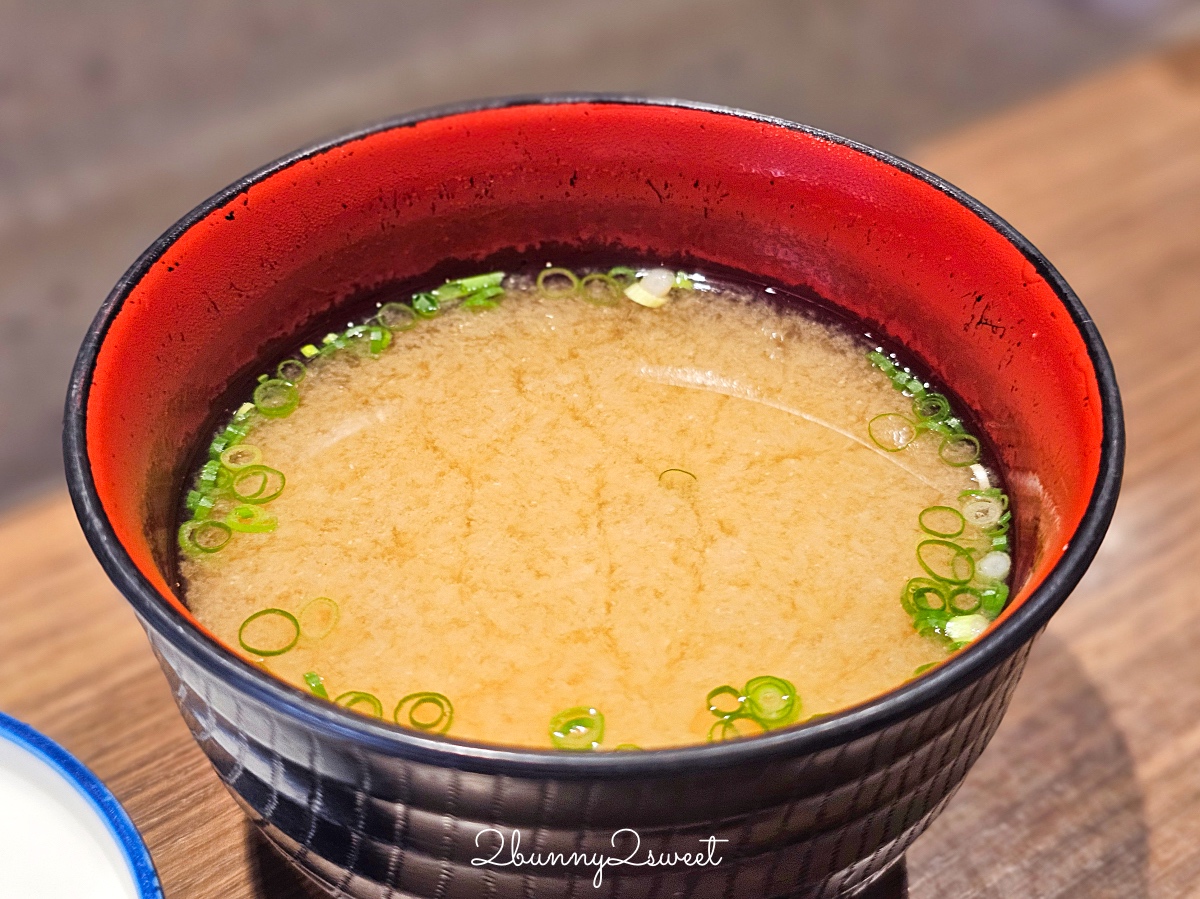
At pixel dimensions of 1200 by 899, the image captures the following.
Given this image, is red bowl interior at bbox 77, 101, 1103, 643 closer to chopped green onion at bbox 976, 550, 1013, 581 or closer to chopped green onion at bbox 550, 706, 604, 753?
chopped green onion at bbox 976, 550, 1013, 581

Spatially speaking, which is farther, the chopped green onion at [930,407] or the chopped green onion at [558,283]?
the chopped green onion at [558,283]

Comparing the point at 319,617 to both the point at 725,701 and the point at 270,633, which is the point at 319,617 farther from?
the point at 725,701

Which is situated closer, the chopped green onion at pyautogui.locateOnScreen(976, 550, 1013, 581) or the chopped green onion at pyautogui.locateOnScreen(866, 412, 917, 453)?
the chopped green onion at pyautogui.locateOnScreen(976, 550, 1013, 581)

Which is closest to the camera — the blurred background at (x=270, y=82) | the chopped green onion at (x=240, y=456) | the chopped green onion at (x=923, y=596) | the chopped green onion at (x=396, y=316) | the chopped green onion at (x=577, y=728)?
the chopped green onion at (x=577, y=728)

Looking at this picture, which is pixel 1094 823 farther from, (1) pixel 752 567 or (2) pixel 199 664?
(2) pixel 199 664

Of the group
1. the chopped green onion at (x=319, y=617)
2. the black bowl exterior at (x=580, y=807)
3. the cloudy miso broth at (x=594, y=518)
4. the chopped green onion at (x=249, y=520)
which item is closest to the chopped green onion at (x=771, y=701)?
the cloudy miso broth at (x=594, y=518)

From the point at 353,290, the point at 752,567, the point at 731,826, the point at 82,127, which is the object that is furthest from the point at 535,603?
the point at 82,127

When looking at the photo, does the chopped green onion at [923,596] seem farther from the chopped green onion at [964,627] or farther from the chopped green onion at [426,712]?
the chopped green onion at [426,712]

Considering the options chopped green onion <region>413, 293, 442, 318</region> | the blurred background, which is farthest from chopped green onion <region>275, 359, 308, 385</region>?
the blurred background
